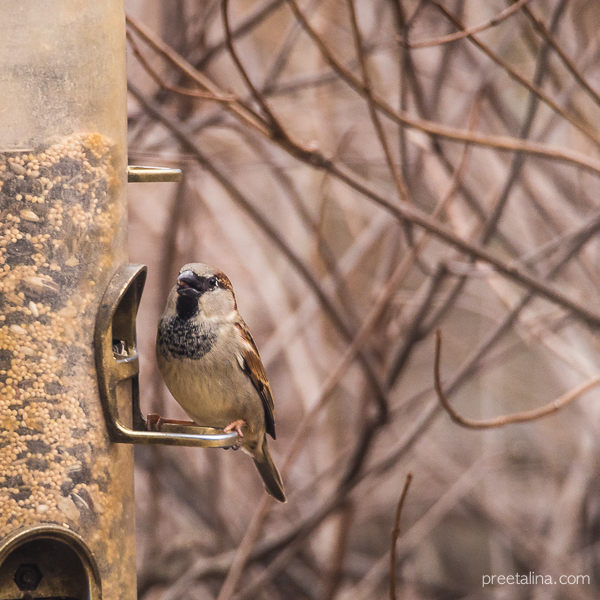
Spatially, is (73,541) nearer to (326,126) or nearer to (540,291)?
(540,291)

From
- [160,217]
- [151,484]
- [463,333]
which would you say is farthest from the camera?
[463,333]

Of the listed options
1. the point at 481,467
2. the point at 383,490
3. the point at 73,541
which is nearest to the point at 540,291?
the point at 73,541

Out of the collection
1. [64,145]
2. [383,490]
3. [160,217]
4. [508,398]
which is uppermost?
[64,145]

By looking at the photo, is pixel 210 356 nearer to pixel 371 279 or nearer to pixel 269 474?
pixel 269 474

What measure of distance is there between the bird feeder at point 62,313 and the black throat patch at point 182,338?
1.41 ft

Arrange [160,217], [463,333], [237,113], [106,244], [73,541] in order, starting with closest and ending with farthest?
[73,541] → [106,244] → [237,113] → [160,217] → [463,333]

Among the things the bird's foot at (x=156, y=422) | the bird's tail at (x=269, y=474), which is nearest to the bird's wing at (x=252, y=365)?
the bird's tail at (x=269, y=474)

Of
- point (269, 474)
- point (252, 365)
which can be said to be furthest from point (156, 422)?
point (269, 474)

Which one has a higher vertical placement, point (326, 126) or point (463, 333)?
point (326, 126)

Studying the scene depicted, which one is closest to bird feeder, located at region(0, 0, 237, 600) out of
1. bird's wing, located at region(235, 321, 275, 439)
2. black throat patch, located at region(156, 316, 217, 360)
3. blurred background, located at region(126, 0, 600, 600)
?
black throat patch, located at region(156, 316, 217, 360)

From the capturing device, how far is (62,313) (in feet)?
7.71

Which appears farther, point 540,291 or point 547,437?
point 547,437

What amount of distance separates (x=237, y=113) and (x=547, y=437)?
12.0 ft

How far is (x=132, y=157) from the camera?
3.79m
